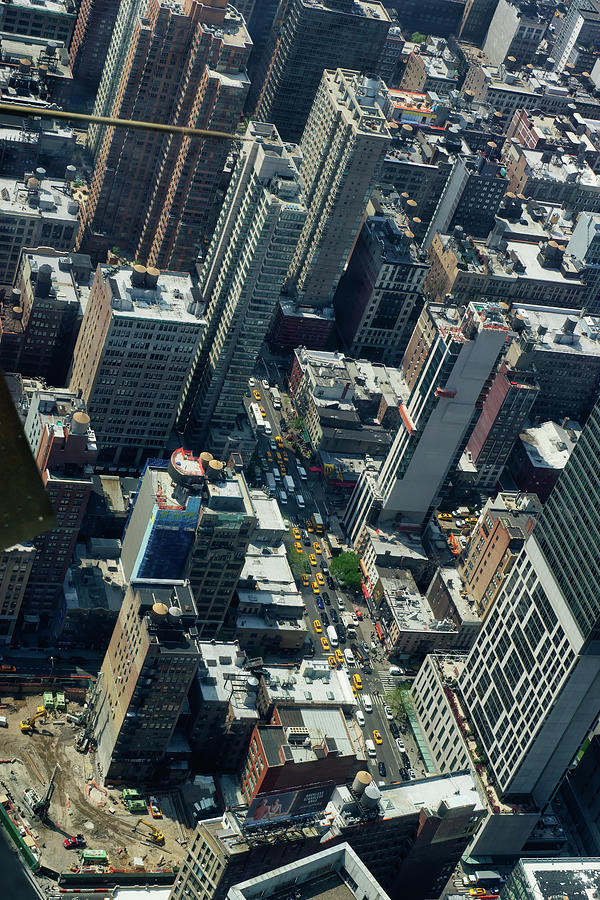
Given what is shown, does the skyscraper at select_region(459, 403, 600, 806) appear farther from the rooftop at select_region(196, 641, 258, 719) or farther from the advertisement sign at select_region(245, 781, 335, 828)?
the rooftop at select_region(196, 641, 258, 719)

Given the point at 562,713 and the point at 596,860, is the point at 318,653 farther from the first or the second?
the point at 596,860

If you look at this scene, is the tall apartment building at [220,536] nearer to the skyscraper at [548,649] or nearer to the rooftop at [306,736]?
the rooftop at [306,736]

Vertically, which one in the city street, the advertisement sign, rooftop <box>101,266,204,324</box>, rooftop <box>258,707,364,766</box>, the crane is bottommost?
the crane

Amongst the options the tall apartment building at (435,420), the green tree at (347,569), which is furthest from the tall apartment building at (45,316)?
the green tree at (347,569)

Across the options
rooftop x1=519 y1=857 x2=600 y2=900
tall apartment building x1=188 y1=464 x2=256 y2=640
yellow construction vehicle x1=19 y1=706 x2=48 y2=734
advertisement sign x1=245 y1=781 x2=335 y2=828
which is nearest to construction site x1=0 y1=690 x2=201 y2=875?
yellow construction vehicle x1=19 y1=706 x2=48 y2=734

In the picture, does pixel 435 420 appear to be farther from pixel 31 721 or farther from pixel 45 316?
pixel 31 721

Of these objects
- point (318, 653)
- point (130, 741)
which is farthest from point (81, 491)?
point (318, 653)
